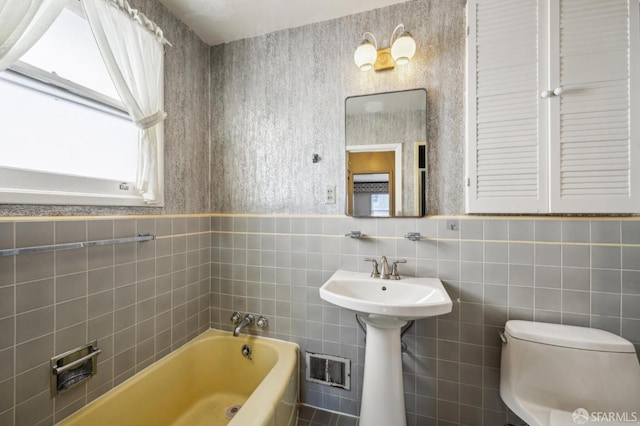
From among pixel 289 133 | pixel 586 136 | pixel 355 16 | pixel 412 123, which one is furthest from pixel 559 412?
pixel 355 16

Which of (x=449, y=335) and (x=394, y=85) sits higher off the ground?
(x=394, y=85)

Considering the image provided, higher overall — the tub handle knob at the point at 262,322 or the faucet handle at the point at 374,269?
the faucet handle at the point at 374,269

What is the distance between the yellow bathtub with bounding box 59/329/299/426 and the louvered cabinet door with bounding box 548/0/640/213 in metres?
1.62

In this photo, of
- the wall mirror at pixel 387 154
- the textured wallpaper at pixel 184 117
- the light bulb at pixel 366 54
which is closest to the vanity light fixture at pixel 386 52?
the light bulb at pixel 366 54

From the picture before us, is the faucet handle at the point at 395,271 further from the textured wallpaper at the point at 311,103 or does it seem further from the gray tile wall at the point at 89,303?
the gray tile wall at the point at 89,303

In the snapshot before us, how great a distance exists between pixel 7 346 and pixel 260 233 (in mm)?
1128

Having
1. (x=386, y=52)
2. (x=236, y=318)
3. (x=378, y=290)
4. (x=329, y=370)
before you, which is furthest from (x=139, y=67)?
(x=329, y=370)

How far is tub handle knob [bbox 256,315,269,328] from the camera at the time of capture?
1.66 metres

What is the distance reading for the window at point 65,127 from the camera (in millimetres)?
909

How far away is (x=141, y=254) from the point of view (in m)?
1.33

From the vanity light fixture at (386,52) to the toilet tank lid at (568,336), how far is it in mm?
1487

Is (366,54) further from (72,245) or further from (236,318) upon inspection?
(236,318)

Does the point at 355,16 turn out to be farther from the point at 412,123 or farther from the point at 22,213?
the point at 22,213

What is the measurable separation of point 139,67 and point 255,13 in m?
0.76
